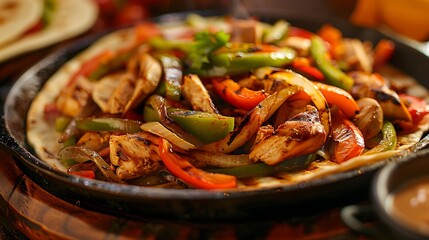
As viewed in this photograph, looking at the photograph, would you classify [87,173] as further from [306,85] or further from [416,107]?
[416,107]

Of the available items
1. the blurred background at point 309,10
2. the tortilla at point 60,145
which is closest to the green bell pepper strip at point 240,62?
the tortilla at point 60,145

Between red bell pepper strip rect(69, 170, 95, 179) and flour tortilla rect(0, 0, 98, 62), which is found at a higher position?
red bell pepper strip rect(69, 170, 95, 179)

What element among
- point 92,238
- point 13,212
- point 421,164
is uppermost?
point 421,164

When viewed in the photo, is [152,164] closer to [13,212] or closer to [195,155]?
[195,155]

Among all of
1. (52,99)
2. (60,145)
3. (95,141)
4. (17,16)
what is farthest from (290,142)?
(17,16)

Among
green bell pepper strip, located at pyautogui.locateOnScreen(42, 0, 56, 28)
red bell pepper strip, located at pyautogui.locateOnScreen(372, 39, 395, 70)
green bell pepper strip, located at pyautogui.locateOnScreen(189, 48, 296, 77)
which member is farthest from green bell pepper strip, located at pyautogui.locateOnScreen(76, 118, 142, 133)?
green bell pepper strip, located at pyautogui.locateOnScreen(42, 0, 56, 28)

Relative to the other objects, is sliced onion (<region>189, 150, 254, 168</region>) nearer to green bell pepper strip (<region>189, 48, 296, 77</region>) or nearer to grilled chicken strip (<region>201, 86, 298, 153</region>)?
grilled chicken strip (<region>201, 86, 298, 153</region>)

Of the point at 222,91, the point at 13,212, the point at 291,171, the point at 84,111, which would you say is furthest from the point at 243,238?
the point at 84,111
